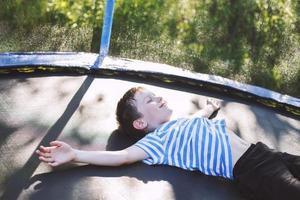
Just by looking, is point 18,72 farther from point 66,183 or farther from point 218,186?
point 218,186

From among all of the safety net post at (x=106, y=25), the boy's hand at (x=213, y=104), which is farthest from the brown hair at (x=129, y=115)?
the safety net post at (x=106, y=25)

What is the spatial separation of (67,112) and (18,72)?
34 cm

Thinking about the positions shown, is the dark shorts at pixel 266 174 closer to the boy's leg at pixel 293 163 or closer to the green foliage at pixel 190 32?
the boy's leg at pixel 293 163

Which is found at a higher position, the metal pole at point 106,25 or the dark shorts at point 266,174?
the metal pole at point 106,25

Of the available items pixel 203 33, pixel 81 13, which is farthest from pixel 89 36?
pixel 203 33

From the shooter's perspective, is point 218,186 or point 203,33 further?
point 203,33

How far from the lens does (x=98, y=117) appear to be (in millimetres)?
1649

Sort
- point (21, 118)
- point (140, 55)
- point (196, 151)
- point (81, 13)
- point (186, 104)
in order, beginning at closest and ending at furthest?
1. point (196, 151)
2. point (21, 118)
3. point (186, 104)
4. point (140, 55)
5. point (81, 13)

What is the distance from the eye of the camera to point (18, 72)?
1.87 m

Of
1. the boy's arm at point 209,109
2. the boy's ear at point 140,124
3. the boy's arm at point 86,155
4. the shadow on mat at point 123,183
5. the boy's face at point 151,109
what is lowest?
the shadow on mat at point 123,183

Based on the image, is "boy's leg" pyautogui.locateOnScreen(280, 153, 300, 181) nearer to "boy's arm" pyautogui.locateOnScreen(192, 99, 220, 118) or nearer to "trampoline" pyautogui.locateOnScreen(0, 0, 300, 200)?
"trampoline" pyautogui.locateOnScreen(0, 0, 300, 200)

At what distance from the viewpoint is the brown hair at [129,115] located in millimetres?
1464

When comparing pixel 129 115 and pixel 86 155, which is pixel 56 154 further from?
pixel 129 115

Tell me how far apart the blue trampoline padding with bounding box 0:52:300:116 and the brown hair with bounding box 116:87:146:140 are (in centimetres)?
46
